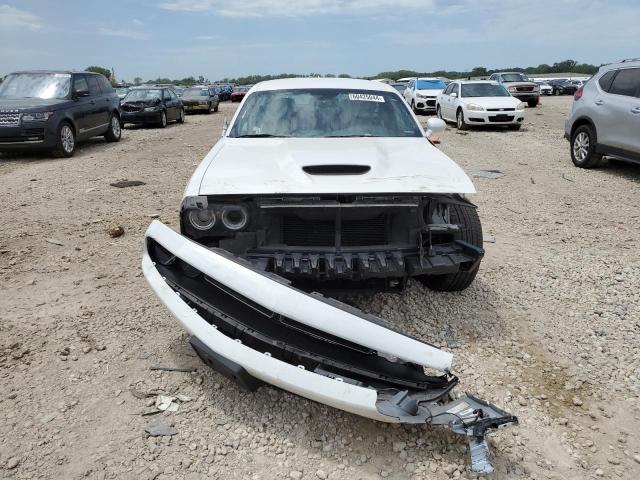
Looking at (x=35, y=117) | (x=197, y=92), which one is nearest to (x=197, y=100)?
(x=197, y=92)

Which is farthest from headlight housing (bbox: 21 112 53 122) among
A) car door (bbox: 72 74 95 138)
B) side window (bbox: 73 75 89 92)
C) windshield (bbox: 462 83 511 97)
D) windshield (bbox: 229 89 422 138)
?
windshield (bbox: 462 83 511 97)

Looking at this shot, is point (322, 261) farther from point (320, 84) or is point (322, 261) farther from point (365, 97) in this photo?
point (320, 84)

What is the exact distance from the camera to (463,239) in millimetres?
3490

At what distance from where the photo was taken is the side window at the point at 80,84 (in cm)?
1129

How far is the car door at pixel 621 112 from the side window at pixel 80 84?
10272 mm

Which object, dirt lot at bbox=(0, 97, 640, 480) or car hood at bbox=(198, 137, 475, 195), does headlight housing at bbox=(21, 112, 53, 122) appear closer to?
dirt lot at bbox=(0, 97, 640, 480)

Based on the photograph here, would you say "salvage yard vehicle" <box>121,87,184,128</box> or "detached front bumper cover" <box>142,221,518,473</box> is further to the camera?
"salvage yard vehicle" <box>121,87,184,128</box>

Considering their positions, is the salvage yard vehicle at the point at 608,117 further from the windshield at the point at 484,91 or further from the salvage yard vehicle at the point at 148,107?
the salvage yard vehicle at the point at 148,107

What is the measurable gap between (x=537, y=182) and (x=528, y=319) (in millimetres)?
5336

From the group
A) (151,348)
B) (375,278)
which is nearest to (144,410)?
(151,348)

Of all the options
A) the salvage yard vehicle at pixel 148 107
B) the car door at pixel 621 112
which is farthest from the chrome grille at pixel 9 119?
the car door at pixel 621 112

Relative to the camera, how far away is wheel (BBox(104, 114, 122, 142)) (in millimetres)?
13125

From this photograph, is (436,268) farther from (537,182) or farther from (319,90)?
(537,182)

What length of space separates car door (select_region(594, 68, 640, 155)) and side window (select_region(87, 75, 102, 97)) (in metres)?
10.4
